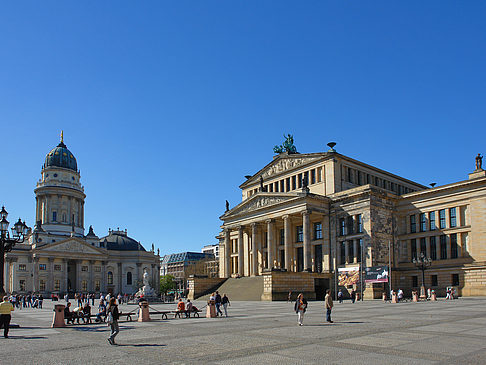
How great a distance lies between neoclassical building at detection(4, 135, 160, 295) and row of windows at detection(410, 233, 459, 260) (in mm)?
84770

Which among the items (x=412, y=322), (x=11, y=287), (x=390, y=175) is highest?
(x=390, y=175)

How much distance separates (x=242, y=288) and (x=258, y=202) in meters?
13.9

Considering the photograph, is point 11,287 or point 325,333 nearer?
point 325,333

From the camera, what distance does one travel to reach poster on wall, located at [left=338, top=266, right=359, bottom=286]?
57906mm

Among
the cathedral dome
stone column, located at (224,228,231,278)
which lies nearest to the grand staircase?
stone column, located at (224,228,231,278)

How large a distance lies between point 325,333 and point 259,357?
637 centimetres

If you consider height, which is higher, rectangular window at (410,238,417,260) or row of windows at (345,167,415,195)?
row of windows at (345,167,415,195)

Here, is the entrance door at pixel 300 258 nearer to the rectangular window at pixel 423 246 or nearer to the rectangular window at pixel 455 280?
the rectangular window at pixel 423 246

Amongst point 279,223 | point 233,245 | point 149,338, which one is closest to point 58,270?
point 233,245

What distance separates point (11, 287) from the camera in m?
106

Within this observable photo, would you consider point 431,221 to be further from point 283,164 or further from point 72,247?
point 72,247

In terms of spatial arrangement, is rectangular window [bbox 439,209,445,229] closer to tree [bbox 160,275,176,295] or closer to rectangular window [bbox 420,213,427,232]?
rectangular window [bbox 420,213,427,232]

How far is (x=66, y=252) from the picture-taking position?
115 metres

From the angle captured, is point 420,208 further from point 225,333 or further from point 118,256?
point 118,256
